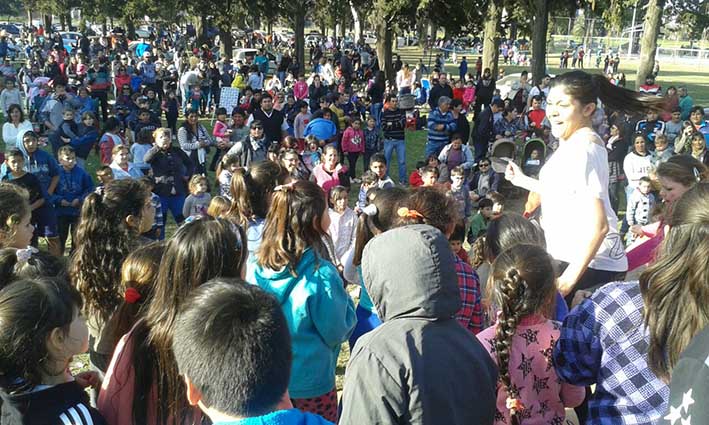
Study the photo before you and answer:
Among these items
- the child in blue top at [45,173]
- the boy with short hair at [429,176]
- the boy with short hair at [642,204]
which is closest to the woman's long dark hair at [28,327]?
the child in blue top at [45,173]

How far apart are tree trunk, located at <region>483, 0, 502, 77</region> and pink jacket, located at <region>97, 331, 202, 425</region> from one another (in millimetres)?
21507

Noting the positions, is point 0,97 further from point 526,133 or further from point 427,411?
point 427,411

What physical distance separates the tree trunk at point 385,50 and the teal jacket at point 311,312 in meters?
22.8

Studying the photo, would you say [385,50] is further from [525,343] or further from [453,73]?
[525,343]

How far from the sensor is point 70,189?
769 centimetres

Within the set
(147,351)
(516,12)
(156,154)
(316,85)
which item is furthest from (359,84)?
(147,351)

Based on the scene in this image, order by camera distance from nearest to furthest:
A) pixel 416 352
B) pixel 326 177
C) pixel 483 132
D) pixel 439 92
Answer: pixel 416 352 → pixel 326 177 → pixel 483 132 → pixel 439 92

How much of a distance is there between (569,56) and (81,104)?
36650 millimetres

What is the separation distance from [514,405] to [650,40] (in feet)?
75.8

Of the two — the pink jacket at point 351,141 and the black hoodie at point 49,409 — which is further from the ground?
the black hoodie at point 49,409

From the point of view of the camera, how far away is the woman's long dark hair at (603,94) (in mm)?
3170

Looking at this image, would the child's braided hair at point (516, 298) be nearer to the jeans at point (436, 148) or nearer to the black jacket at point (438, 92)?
the jeans at point (436, 148)

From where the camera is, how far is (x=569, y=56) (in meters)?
44.5

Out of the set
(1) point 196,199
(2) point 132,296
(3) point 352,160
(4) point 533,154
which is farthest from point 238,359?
(3) point 352,160
